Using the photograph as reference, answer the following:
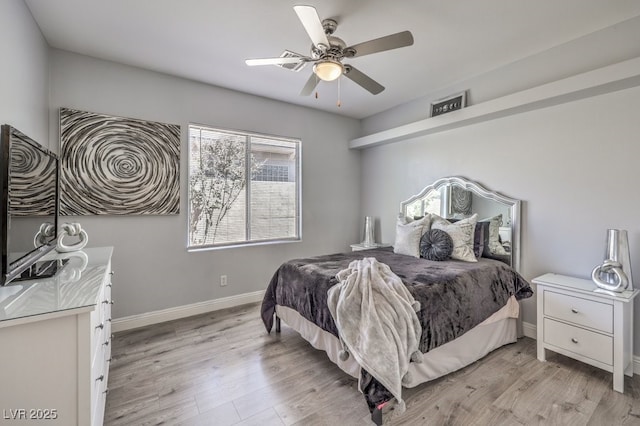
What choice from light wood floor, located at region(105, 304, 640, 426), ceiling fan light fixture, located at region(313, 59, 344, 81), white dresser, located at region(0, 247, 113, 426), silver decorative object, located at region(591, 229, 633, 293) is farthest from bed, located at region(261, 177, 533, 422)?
ceiling fan light fixture, located at region(313, 59, 344, 81)

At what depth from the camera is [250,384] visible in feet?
6.73

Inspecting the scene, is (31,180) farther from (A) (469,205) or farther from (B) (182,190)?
(A) (469,205)

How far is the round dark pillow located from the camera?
2.85m

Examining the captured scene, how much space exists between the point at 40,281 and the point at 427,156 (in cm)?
→ 386

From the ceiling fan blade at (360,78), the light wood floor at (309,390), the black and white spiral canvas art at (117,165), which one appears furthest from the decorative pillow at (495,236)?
the black and white spiral canvas art at (117,165)

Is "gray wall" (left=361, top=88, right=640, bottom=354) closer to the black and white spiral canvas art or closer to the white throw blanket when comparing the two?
the white throw blanket

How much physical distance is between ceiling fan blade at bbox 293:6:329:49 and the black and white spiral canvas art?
2.07 metres

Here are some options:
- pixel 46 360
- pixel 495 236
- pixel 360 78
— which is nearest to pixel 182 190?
pixel 360 78

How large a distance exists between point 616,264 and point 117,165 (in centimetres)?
440

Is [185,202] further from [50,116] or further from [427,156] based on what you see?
[427,156]

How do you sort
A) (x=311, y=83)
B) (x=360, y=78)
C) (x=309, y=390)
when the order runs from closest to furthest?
(x=309, y=390) → (x=360, y=78) → (x=311, y=83)

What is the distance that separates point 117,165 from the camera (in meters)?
2.83

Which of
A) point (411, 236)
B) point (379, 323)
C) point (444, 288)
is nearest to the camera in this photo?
point (379, 323)

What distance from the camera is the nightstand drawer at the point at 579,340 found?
205 cm
